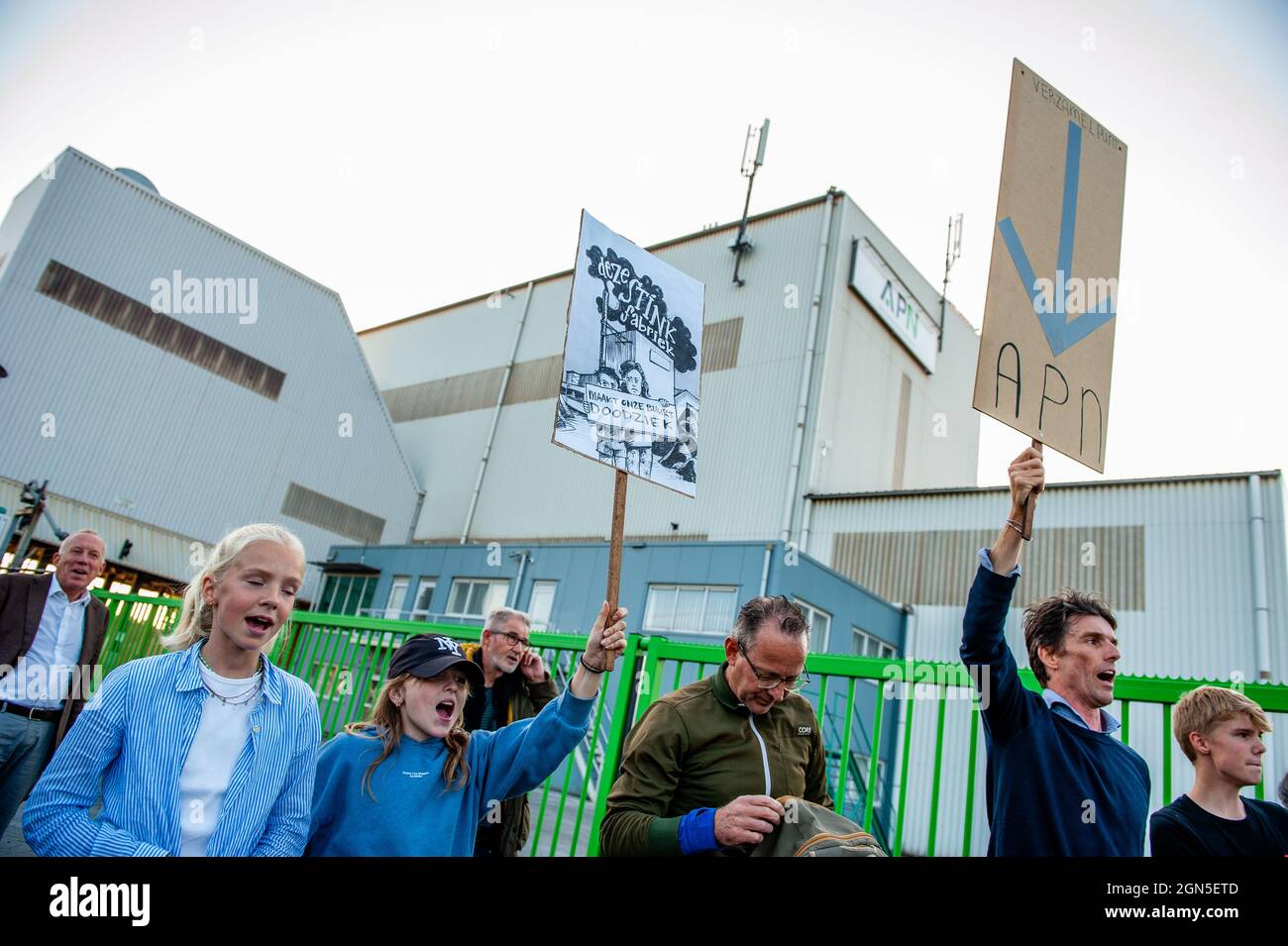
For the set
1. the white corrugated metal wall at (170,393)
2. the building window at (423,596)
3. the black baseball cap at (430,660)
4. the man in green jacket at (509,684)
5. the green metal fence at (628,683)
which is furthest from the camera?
the white corrugated metal wall at (170,393)

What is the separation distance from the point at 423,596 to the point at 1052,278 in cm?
2275

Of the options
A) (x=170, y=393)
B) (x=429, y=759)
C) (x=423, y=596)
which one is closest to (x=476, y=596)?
(x=423, y=596)

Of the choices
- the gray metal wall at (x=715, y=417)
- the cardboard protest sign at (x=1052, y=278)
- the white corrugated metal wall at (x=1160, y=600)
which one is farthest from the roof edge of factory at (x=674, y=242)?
the cardboard protest sign at (x=1052, y=278)

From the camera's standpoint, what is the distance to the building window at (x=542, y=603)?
20688 mm

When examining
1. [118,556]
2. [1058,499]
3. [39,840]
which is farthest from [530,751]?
[118,556]

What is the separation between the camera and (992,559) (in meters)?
2.46

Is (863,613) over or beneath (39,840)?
over

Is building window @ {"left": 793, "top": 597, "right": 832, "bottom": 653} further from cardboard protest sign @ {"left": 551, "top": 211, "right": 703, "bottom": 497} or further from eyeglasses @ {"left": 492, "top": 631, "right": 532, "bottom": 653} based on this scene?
cardboard protest sign @ {"left": 551, "top": 211, "right": 703, "bottom": 497}

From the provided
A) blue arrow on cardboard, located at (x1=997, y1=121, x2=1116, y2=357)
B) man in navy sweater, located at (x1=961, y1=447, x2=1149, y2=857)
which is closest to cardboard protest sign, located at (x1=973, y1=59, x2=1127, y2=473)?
blue arrow on cardboard, located at (x1=997, y1=121, x2=1116, y2=357)

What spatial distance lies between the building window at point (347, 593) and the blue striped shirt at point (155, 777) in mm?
24484

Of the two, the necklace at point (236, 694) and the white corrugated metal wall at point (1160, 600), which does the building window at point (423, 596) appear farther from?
the necklace at point (236, 694)

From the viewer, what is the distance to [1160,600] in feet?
56.0
